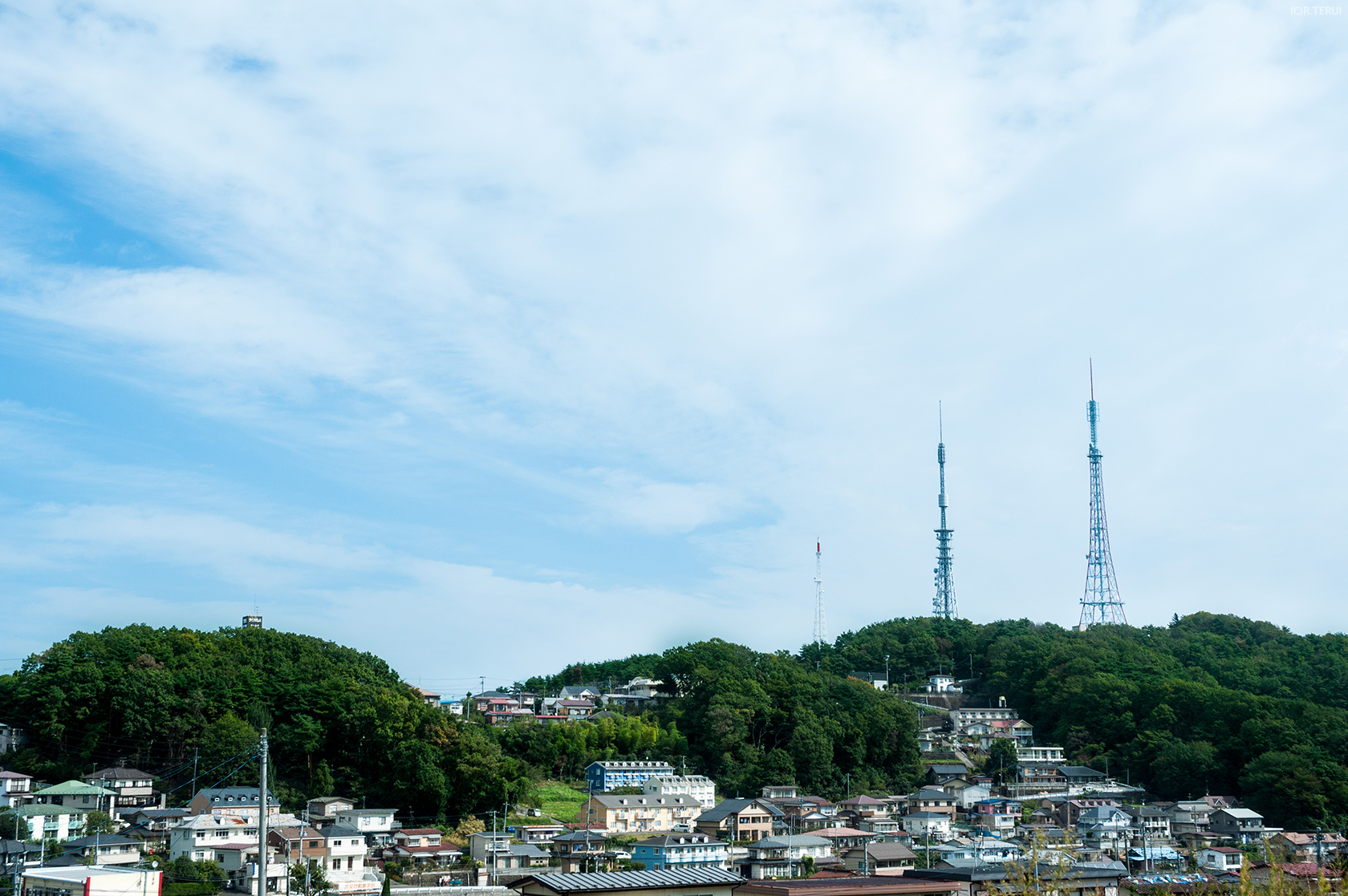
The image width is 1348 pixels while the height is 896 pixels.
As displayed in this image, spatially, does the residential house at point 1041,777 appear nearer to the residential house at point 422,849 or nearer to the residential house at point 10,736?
the residential house at point 422,849

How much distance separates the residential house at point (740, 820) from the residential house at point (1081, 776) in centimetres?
1642

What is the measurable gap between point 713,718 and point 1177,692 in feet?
71.8

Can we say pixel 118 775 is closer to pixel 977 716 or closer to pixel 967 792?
pixel 967 792

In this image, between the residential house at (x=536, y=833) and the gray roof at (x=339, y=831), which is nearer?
the gray roof at (x=339, y=831)

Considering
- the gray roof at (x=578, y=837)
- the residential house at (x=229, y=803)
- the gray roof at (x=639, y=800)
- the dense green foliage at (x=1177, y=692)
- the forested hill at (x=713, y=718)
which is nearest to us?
the residential house at (x=229, y=803)

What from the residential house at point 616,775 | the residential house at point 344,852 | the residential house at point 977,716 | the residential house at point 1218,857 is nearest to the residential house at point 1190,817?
the residential house at point 1218,857

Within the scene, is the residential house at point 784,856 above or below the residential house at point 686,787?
below

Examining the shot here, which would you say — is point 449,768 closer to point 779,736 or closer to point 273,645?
point 273,645

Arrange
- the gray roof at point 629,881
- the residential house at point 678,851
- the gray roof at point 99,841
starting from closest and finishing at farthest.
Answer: the gray roof at point 629,881 → the gray roof at point 99,841 → the residential house at point 678,851

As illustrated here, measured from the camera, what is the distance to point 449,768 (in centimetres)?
A: 3431

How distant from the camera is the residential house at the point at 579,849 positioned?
3038 cm

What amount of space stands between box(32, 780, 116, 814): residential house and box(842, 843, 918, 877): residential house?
21444 mm

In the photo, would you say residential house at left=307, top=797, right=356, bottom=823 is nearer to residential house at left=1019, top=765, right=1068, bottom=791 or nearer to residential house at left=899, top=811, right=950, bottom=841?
residential house at left=899, top=811, right=950, bottom=841

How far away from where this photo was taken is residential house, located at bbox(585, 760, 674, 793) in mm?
39906
